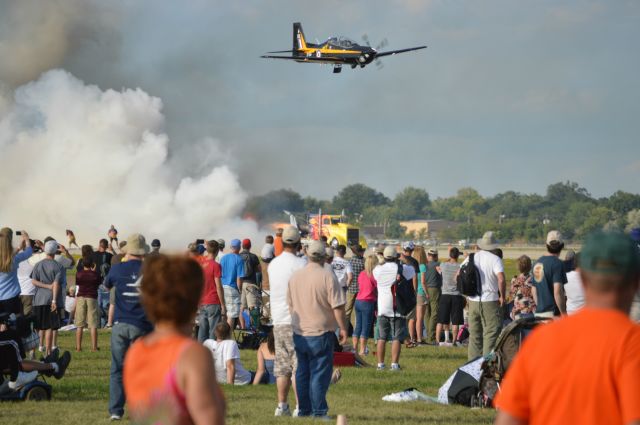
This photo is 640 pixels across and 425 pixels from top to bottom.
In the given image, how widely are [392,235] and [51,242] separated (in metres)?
154

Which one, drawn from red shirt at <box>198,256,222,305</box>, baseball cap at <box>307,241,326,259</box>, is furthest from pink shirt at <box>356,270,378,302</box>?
baseball cap at <box>307,241,326,259</box>

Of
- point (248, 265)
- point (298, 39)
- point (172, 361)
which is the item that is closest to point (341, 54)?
point (298, 39)

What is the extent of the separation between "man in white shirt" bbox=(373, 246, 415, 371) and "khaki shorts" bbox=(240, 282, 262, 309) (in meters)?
3.57

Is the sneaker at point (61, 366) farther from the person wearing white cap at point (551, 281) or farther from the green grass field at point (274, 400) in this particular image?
the person wearing white cap at point (551, 281)

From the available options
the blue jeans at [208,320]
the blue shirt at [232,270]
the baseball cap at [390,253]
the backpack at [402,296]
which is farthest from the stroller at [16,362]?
the blue shirt at [232,270]

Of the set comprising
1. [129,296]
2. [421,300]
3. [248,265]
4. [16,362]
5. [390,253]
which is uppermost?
[390,253]

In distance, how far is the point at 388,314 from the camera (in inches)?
611

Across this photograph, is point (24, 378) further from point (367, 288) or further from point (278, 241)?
point (278, 241)

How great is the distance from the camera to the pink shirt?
17.2 m

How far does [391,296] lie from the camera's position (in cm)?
1562

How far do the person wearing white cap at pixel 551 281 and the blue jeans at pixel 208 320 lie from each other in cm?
517

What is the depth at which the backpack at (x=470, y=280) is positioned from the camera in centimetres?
1355

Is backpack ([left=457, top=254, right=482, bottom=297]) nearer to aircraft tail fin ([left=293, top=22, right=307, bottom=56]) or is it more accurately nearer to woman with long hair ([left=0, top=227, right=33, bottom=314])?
woman with long hair ([left=0, top=227, right=33, bottom=314])

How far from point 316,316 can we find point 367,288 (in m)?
7.15
